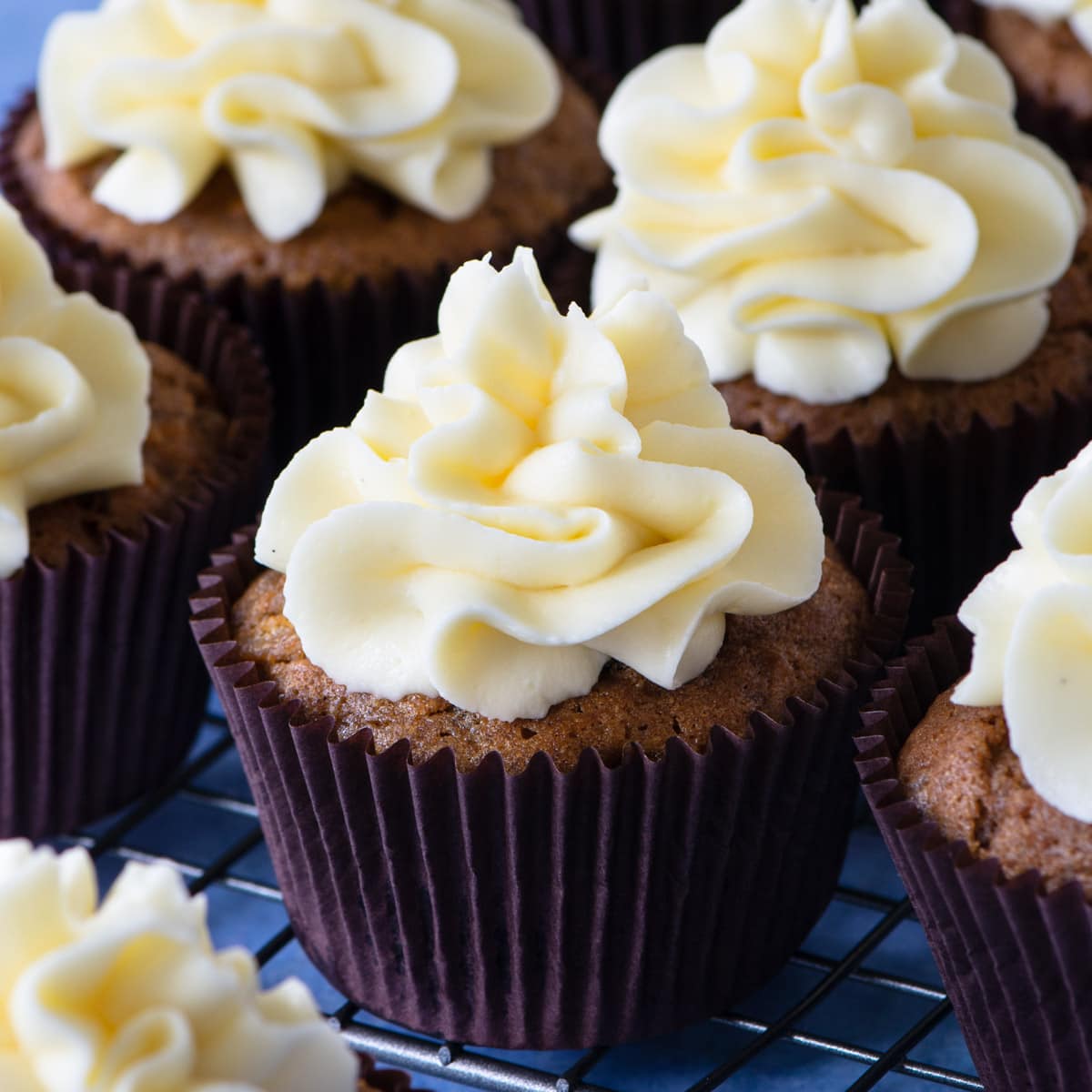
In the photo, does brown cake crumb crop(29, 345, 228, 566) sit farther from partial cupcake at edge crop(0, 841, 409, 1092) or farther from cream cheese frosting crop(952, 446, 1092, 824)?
cream cheese frosting crop(952, 446, 1092, 824)

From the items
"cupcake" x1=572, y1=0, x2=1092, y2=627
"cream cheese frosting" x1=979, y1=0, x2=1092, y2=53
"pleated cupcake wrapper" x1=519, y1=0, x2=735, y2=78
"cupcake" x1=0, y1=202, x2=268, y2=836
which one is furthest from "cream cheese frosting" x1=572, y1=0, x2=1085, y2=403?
"pleated cupcake wrapper" x1=519, y1=0, x2=735, y2=78

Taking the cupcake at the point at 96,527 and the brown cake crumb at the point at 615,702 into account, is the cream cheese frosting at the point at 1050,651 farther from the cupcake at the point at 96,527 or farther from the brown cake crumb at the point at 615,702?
the cupcake at the point at 96,527

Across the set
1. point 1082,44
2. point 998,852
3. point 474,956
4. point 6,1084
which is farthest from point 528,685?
point 1082,44

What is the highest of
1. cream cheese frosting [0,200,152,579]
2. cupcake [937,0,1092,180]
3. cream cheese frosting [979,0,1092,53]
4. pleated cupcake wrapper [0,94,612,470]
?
cream cheese frosting [979,0,1092,53]

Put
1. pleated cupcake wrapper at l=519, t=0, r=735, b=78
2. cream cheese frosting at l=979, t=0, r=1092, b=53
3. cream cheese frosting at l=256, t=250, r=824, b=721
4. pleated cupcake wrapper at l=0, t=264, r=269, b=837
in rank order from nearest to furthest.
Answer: cream cheese frosting at l=256, t=250, r=824, b=721 → pleated cupcake wrapper at l=0, t=264, r=269, b=837 → cream cheese frosting at l=979, t=0, r=1092, b=53 → pleated cupcake wrapper at l=519, t=0, r=735, b=78

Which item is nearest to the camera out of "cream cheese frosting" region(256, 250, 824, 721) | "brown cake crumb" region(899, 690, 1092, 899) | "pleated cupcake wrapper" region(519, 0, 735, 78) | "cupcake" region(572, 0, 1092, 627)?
"brown cake crumb" region(899, 690, 1092, 899)

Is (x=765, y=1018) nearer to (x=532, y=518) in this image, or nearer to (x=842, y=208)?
(x=532, y=518)

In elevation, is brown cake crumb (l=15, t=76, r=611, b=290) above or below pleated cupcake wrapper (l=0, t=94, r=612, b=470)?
above
